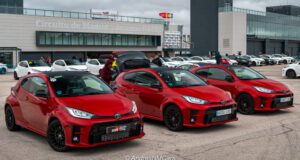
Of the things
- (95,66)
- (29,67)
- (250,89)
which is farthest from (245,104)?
(95,66)

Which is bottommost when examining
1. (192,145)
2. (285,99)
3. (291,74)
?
(192,145)

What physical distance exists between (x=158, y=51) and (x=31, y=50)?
82.7 ft

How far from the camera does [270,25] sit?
82.2m

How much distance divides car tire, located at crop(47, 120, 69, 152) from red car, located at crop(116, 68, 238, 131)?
8.81 ft

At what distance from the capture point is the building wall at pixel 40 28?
5206 centimetres

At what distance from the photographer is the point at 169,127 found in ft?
28.0

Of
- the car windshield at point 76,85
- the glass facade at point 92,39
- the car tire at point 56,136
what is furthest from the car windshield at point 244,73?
the glass facade at point 92,39

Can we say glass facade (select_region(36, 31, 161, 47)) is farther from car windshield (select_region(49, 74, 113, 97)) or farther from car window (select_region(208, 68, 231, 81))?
car windshield (select_region(49, 74, 113, 97))

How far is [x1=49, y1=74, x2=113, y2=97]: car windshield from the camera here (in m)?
7.33

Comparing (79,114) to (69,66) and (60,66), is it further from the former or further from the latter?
(60,66)

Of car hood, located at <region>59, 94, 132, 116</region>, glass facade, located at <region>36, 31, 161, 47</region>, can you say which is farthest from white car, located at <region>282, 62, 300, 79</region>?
glass facade, located at <region>36, 31, 161, 47</region>

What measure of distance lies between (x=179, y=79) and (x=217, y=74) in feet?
9.24

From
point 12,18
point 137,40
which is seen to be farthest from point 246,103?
point 137,40

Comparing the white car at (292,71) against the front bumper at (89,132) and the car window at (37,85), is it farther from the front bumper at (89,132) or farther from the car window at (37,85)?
the front bumper at (89,132)
